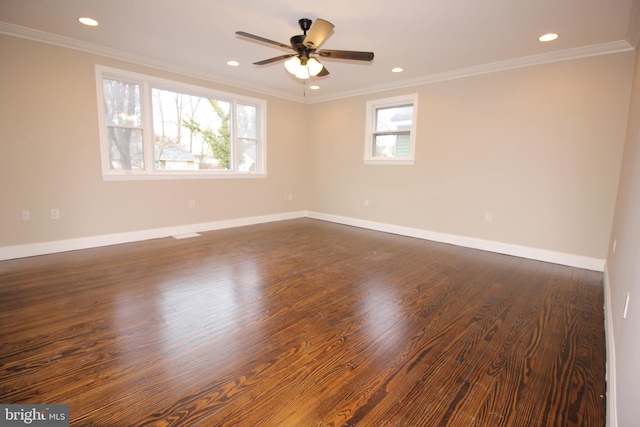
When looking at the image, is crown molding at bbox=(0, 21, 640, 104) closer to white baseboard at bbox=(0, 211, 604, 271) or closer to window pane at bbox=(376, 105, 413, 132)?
window pane at bbox=(376, 105, 413, 132)

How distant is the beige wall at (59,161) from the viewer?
3385mm

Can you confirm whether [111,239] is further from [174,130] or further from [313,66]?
[313,66]

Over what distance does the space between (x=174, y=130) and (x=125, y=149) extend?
78cm

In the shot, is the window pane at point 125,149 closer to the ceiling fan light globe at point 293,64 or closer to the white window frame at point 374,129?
the ceiling fan light globe at point 293,64

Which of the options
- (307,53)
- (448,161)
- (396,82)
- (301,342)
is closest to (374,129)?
(396,82)

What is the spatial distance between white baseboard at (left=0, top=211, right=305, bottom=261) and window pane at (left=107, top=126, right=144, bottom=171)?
97 cm

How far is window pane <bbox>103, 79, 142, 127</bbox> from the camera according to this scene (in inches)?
159

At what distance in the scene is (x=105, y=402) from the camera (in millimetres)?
1456

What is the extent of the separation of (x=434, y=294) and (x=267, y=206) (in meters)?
4.04

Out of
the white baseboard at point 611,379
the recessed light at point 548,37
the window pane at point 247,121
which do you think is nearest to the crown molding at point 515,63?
the recessed light at point 548,37

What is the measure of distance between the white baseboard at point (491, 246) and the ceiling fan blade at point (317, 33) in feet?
11.2

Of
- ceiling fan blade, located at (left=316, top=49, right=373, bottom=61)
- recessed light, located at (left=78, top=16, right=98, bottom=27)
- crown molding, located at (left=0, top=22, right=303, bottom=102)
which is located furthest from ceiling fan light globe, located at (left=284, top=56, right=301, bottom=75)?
crown molding, located at (left=0, top=22, right=303, bottom=102)

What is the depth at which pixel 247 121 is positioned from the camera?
5656mm

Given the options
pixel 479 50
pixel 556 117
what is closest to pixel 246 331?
pixel 479 50
